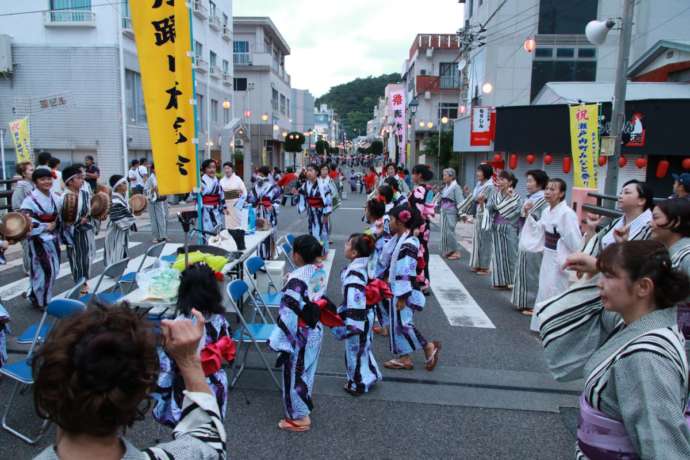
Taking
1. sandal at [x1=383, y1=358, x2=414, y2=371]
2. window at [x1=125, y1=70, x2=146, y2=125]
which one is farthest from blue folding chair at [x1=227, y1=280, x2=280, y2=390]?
window at [x1=125, y1=70, x2=146, y2=125]

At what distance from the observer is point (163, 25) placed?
443 centimetres

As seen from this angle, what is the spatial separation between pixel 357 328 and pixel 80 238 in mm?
4661

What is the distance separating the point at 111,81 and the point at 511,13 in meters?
15.4

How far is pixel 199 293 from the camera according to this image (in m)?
3.02

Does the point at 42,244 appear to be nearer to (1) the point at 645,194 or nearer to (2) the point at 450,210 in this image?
(1) the point at 645,194

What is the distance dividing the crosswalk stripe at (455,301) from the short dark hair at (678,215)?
3345 mm

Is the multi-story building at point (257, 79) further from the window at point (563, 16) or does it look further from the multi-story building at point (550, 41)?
the window at point (563, 16)

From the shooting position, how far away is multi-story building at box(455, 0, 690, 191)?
1903cm

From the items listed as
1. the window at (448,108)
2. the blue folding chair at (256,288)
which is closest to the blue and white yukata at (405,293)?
the blue folding chair at (256,288)

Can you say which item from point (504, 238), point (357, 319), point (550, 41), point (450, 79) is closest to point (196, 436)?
point (357, 319)

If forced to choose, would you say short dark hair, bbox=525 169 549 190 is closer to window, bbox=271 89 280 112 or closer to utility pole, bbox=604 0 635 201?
utility pole, bbox=604 0 635 201

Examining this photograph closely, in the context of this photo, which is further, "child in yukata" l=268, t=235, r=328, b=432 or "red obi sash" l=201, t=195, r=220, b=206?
"red obi sash" l=201, t=195, r=220, b=206

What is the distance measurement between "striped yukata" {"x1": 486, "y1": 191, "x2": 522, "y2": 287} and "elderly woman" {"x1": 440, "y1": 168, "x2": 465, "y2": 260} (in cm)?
184

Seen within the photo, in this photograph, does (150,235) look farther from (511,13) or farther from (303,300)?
(511,13)
